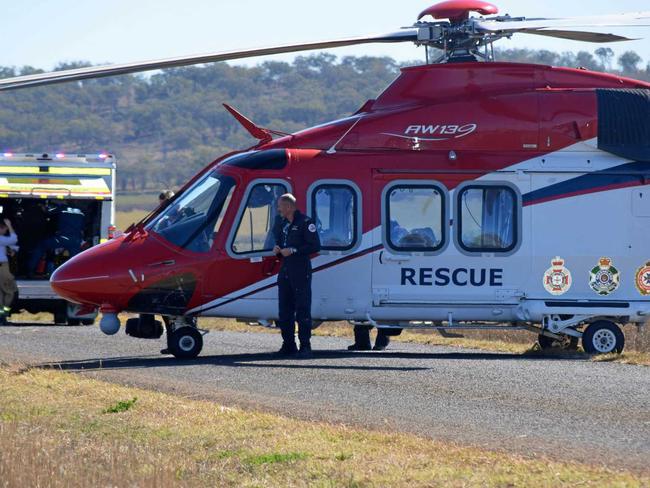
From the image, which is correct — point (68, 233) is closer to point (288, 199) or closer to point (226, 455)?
point (288, 199)

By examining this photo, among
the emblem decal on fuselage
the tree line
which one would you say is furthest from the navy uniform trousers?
the tree line

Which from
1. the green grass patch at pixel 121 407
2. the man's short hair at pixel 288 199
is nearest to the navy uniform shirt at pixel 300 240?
the man's short hair at pixel 288 199

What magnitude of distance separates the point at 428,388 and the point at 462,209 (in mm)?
3676

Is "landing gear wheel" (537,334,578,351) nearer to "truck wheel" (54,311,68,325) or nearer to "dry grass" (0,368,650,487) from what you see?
"dry grass" (0,368,650,487)

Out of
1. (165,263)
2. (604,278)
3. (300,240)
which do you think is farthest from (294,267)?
(604,278)

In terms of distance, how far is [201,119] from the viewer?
16525cm

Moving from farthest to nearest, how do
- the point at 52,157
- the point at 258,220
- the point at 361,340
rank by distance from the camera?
the point at 52,157
the point at 361,340
the point at 258,220

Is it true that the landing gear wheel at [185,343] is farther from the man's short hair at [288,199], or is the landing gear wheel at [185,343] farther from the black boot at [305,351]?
the man's short hair at [288,199]

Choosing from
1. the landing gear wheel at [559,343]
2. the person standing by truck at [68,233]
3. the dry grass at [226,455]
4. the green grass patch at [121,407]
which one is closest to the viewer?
the dry grass at [226,455]

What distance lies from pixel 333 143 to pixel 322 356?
7.96 feet

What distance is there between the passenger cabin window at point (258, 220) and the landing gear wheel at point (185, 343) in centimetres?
104

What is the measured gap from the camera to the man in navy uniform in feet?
43.7

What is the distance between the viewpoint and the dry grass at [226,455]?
7.30 m

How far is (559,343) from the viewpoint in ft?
49.5
